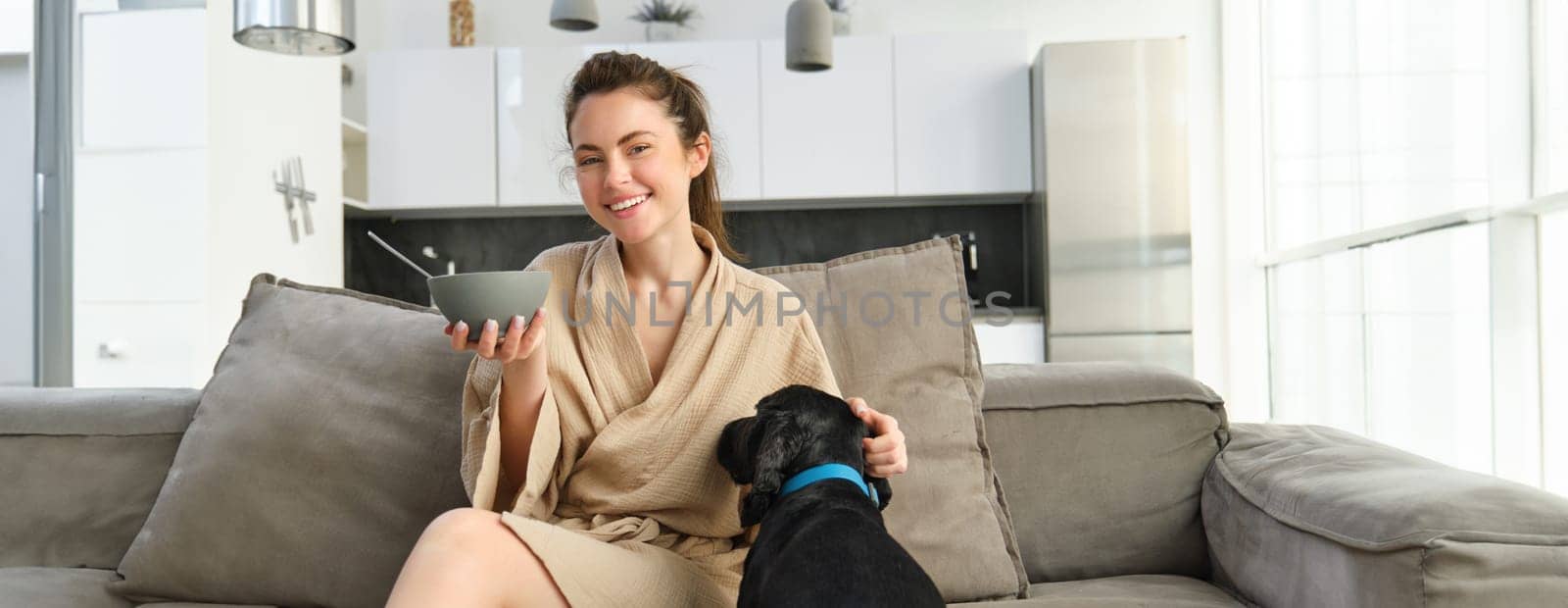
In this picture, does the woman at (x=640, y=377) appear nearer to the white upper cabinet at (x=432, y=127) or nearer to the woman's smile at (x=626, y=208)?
the woman's smile at (x=626, y=208)

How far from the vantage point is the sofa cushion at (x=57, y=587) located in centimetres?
152

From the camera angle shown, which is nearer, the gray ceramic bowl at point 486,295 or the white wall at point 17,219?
the gray ceramic bowl at point 486,295

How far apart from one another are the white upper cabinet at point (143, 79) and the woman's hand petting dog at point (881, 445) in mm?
2778

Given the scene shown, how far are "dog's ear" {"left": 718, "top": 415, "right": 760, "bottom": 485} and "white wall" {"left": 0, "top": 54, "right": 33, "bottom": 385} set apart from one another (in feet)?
9.61

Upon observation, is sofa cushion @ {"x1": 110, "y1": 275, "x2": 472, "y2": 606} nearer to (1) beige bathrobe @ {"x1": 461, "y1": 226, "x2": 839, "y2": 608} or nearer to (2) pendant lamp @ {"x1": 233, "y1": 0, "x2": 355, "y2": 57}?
(1) beige bathrobe @ {"x1": 461, "y1": 226, "x2": 839, "y2": 608}

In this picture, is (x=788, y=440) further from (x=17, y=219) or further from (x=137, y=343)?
(x=17, y=219)

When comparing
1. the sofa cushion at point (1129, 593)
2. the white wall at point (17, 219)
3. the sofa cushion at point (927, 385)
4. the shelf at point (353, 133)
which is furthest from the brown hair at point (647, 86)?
the shelf at point (353, 133)

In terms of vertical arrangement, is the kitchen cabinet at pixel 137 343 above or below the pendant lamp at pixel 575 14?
below

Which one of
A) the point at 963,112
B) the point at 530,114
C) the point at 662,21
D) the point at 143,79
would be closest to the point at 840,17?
the point at 963,112

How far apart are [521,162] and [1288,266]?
3.15 metres

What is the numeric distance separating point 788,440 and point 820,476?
0.05 metres

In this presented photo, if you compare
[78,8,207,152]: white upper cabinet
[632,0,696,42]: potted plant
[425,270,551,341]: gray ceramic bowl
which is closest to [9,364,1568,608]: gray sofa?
[425,270,551,341]: gray ceramic bowl

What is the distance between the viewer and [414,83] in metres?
4.88

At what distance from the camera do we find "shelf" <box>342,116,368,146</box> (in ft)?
15.3
